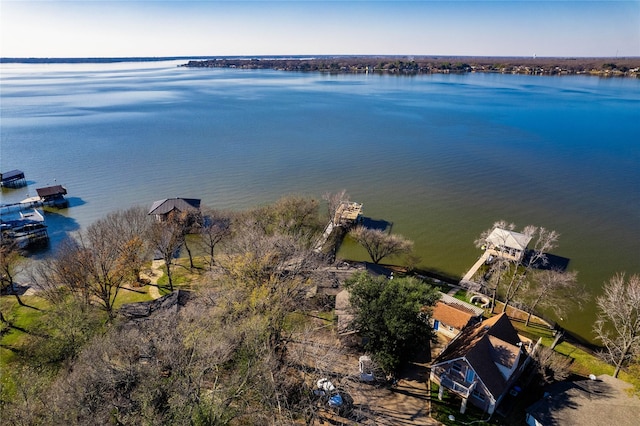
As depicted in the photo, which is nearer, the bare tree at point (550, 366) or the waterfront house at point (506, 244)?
the bare tree at point (550, 366)

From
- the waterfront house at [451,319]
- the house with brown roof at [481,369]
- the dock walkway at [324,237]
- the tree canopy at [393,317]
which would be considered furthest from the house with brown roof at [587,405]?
the dock walkway at [324,237]

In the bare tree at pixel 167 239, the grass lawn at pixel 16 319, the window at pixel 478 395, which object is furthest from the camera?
the bare tree at pixel 167 239

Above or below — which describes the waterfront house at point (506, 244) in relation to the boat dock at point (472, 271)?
above

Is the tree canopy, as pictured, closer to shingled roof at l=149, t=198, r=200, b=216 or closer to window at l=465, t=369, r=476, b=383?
window at l=465, t=369, r=476, b=383

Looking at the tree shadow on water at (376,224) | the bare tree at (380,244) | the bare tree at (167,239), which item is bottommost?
the tree shadow on water at (376,224)

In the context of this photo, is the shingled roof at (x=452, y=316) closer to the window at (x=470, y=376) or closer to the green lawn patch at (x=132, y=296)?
the window at (x=470, y=376)

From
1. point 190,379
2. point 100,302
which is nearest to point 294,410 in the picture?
point 190,379

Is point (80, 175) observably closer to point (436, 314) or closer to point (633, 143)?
point (436, 314)
